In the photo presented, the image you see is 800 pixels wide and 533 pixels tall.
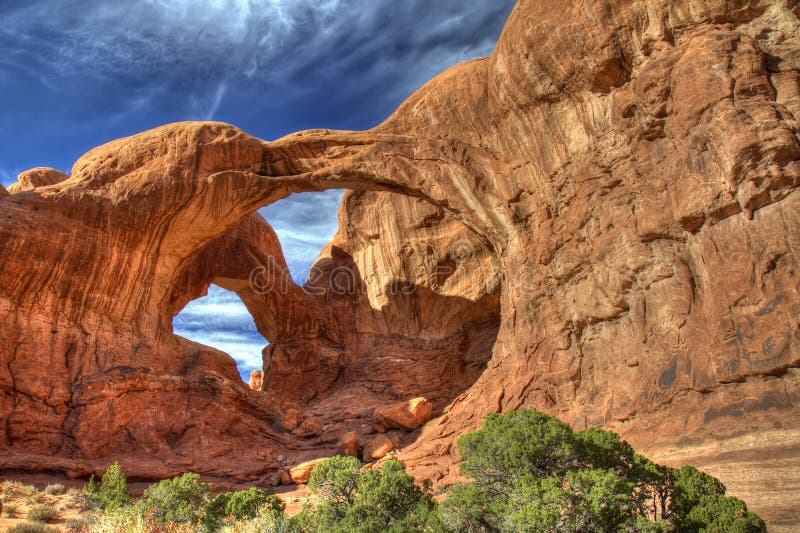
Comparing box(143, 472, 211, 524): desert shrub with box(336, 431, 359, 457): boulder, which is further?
box(336, 431, 359, 457): boulder

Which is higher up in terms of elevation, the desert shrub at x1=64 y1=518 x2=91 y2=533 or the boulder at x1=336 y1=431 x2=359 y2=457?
the boulder at x1=336 y1=431 x2=359 y2=457

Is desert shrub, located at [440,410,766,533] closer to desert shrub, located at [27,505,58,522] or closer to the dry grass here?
the dry grass

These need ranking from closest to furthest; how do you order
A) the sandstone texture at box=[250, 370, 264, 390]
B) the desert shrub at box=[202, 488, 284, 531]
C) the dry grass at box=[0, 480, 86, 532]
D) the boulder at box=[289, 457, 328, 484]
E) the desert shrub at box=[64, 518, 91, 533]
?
the desert shrub at box=[202, 488, 284, 531], the desert shrub at box=[64, 518, 91, 533], the dry grass at box=[0, 480, 86, 532], the boulder at box=[289, 457, 328, 484], the sandstone texture at box=[250, 370, 264, 390]

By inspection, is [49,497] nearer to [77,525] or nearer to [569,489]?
[77,525]

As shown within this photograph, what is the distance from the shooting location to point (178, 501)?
459 inches

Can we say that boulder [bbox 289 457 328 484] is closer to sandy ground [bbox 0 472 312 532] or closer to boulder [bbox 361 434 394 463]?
sandy ground [bbox 0 472 312 532]

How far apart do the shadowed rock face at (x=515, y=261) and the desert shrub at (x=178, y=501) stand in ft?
20.9

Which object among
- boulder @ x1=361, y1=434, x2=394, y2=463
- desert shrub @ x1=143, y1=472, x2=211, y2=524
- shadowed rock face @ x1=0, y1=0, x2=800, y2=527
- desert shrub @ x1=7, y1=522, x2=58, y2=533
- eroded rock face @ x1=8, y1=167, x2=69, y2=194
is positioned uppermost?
eroded rock face @ x1=8, y1=167, x2=69, y2=194

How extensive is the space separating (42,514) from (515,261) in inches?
540

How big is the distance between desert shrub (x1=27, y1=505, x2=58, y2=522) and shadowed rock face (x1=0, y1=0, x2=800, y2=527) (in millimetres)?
4649

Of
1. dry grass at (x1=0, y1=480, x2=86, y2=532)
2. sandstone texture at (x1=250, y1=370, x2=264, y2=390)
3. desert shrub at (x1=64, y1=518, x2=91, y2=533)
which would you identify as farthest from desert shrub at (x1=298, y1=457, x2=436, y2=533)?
sandstone texture at (x1=250, y1=370, x2=264, y2=390)

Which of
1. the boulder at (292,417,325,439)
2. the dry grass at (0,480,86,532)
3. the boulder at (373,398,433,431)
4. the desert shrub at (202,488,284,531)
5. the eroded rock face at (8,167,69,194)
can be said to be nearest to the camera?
the desert shrub at (202,488,284,531)

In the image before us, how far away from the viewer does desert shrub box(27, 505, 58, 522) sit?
11961mm

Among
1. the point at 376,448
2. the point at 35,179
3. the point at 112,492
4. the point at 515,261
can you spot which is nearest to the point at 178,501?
the point at 112,492
